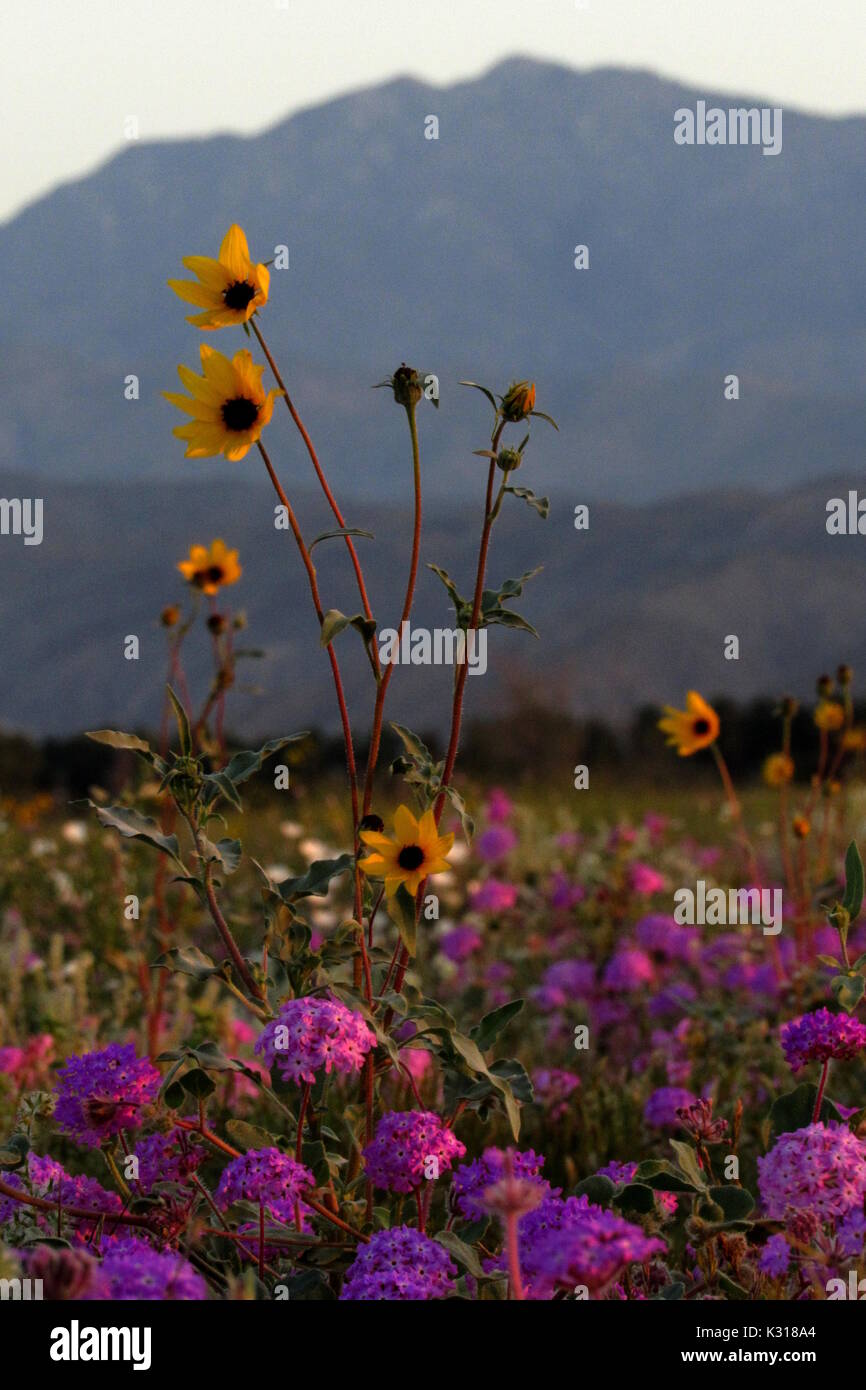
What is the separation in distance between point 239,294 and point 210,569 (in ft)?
5.88

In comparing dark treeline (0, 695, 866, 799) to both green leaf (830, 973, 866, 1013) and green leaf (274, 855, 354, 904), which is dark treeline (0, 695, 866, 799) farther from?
green leaf (830, 973, 866, 1013)

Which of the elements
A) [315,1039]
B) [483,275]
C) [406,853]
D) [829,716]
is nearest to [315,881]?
[406,853]

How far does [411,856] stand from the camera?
5.90 feet

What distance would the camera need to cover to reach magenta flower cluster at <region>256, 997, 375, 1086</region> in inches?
64.4

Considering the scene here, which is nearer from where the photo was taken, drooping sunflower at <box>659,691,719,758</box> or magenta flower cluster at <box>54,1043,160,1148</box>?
magenta flower cluster at <box>54,1043,160,1148</box>

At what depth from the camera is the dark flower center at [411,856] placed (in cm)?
180

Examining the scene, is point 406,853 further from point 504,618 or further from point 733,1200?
point 733,1200

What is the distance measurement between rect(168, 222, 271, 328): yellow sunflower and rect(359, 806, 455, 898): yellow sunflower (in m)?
0.70

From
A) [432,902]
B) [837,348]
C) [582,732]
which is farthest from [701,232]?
[432,902]

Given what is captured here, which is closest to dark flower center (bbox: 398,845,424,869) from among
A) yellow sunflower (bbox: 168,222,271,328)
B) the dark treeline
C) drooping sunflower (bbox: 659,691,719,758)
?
yellow sunflower (bbox: 168,222,271,328)

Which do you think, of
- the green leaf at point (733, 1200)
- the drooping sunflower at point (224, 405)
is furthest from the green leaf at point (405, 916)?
the drooping sunflower at point (224, 405)

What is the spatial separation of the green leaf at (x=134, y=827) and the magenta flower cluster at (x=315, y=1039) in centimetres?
25
